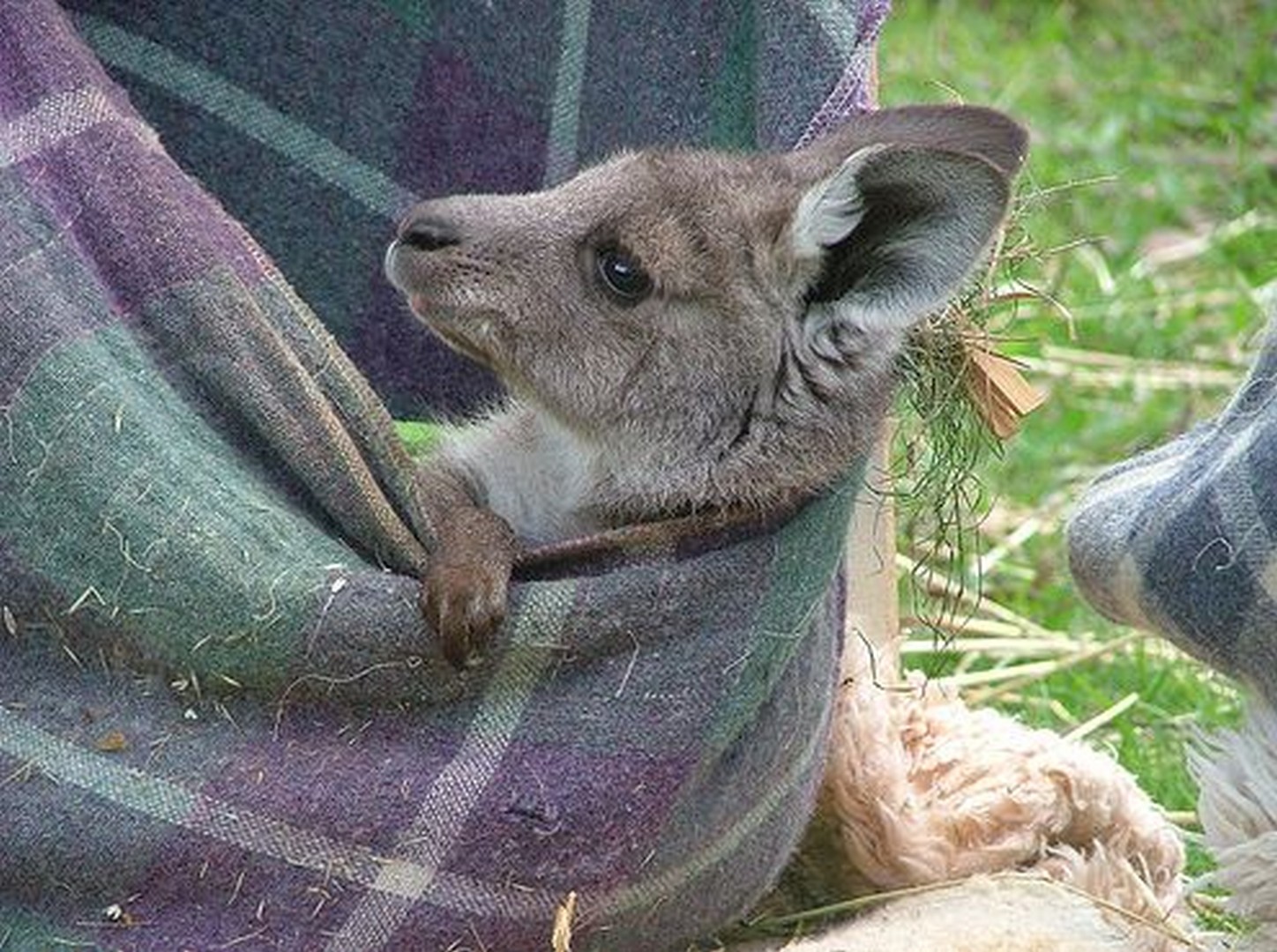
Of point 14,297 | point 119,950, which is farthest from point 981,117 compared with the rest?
point 119,950

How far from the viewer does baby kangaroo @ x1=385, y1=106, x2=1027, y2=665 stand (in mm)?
2859

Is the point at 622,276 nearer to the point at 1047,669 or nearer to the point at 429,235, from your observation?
the point at 429,235

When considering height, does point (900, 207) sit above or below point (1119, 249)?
above

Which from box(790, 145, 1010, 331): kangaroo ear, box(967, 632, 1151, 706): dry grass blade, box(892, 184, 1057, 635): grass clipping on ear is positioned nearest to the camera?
box(790, 145, 1010, 331): kangaroo ear

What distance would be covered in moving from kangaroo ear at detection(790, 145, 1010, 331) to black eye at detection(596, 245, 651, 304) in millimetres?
184

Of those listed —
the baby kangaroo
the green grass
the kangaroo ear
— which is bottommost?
the green grass

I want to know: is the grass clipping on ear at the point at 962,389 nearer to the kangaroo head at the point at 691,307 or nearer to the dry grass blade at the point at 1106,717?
the kangaroo head at the point at 691,307

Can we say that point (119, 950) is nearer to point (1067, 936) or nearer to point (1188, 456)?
point (1067, 936)

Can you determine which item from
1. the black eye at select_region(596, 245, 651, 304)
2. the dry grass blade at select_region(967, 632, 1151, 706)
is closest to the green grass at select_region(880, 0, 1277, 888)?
the dry grass blade at select_region(967, 632, 1151, 706)

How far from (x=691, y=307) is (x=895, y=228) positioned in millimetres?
270

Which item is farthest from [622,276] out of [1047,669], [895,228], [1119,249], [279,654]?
[1119,249]

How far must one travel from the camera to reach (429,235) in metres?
2.92

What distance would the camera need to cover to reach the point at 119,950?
2.54 m

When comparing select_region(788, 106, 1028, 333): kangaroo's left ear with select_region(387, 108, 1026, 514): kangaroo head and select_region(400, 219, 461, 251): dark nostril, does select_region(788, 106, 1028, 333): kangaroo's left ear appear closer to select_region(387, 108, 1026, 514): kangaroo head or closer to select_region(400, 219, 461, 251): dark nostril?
select_region(387, 108, 1026, 514): kangaroo head
